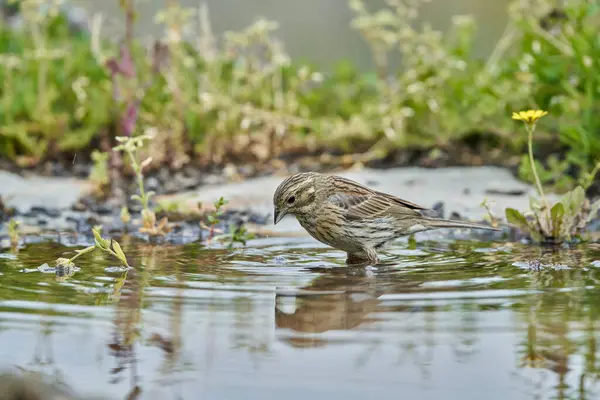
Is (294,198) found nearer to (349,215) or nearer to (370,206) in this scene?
(349,215)

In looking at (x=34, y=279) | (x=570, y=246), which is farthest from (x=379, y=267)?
(x=34, y=279)

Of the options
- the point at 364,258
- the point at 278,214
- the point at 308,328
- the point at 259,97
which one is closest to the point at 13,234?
the point at 278,214

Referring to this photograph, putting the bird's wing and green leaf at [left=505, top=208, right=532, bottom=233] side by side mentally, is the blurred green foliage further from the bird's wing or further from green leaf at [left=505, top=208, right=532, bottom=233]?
the bird's wing

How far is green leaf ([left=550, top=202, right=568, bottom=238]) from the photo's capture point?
597cm

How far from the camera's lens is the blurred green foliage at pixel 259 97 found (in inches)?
337

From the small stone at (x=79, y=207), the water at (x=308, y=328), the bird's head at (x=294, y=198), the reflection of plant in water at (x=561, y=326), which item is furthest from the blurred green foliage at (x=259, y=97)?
the reflection of plant in water at (x=561, y=326)

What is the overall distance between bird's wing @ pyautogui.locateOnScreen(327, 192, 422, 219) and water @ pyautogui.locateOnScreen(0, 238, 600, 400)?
2.42 ft

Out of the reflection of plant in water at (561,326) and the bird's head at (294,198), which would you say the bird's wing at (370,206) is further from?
the reflection of plant in water at (561,326)

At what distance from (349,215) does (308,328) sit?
8.13 feet

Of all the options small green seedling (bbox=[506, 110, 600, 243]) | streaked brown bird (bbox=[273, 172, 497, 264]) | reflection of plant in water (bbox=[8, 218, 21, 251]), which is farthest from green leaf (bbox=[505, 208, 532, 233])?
reflection of plant in water (bbox=[8, 218, 21, 251])

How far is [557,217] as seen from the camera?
604 centimetres

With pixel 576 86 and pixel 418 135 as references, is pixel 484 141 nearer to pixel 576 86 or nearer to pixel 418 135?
pixel 418 135

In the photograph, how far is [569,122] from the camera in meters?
8.02

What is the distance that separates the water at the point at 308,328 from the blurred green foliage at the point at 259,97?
3344mm
